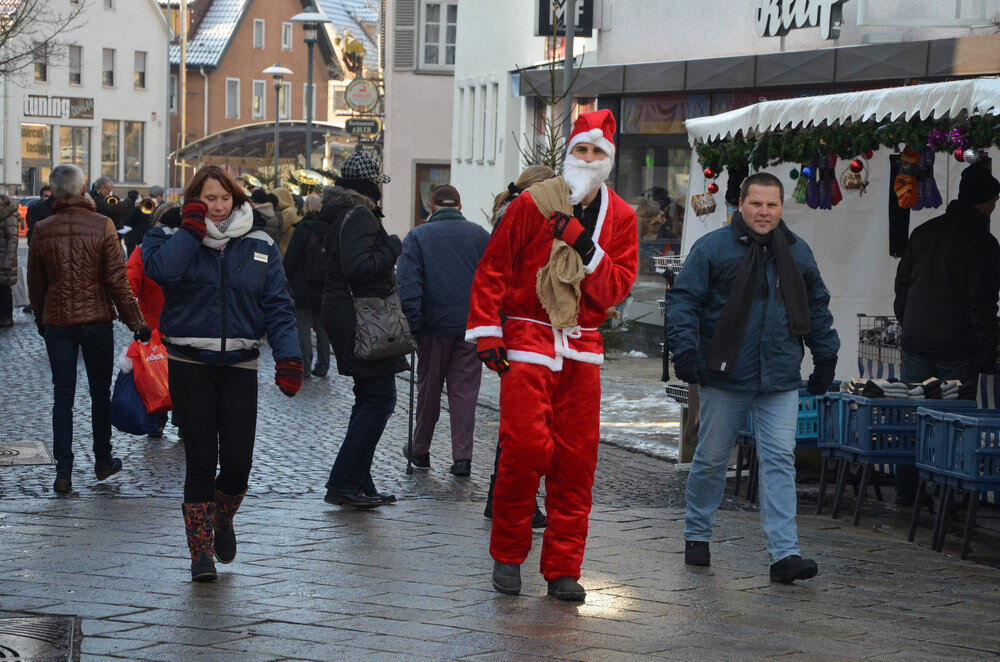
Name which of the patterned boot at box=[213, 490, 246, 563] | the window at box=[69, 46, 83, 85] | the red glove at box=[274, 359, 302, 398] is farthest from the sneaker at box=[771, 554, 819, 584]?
the window at box=[69, 46, 83, 85]

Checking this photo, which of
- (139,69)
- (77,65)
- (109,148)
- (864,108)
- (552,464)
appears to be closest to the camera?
(552,464)

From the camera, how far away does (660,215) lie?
21.7m

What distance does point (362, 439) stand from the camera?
28.9ft

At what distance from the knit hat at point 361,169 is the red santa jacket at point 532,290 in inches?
91.2

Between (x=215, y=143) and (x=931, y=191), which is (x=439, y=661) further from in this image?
(x=215, y=143)

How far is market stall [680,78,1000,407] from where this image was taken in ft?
→ 29.6

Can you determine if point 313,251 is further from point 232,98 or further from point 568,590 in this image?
point 232,98

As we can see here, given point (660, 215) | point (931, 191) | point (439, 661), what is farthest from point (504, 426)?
point (660, 215)

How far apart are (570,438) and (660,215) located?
15252 millimetres

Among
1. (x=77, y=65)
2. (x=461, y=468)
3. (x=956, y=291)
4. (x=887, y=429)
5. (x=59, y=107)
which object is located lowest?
(x=461, y=468)

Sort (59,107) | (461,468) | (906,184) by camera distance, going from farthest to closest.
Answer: (59,107)
(906,184)
(461,468)

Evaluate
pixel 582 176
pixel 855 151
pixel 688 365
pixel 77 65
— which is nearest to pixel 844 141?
pixel 855 151

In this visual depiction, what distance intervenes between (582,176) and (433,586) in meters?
1.86

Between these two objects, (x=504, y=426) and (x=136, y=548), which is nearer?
(x=504, y=426)
